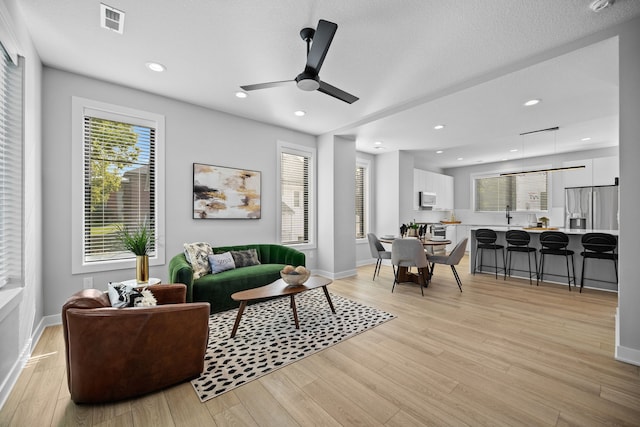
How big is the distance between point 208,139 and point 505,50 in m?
3.81

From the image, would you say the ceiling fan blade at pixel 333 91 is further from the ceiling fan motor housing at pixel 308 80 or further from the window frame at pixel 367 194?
the window frame at pixel 367 194

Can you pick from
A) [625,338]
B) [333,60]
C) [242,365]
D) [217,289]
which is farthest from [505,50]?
[217,289]

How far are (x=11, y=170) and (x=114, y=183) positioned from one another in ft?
3.97

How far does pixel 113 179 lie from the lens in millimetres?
3424

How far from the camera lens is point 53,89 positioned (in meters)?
3.05

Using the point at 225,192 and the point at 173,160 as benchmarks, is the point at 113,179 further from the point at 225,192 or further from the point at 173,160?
the point at 225,192

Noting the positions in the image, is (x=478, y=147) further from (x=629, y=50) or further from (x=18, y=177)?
(x=18, y=177)

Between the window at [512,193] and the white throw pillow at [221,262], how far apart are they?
7289mm

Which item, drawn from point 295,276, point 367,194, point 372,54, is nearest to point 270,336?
point 295,276

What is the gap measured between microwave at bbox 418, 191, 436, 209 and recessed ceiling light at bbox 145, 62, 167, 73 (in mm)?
6668

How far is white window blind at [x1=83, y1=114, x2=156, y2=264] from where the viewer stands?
3289 millimetres

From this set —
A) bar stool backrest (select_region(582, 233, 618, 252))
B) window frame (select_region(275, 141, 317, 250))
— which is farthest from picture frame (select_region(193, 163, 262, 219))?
bar stool backrest (select_region(582, 233, 618, 252))

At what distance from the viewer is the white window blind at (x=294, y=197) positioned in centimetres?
517

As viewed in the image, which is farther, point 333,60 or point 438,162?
point 438,162
